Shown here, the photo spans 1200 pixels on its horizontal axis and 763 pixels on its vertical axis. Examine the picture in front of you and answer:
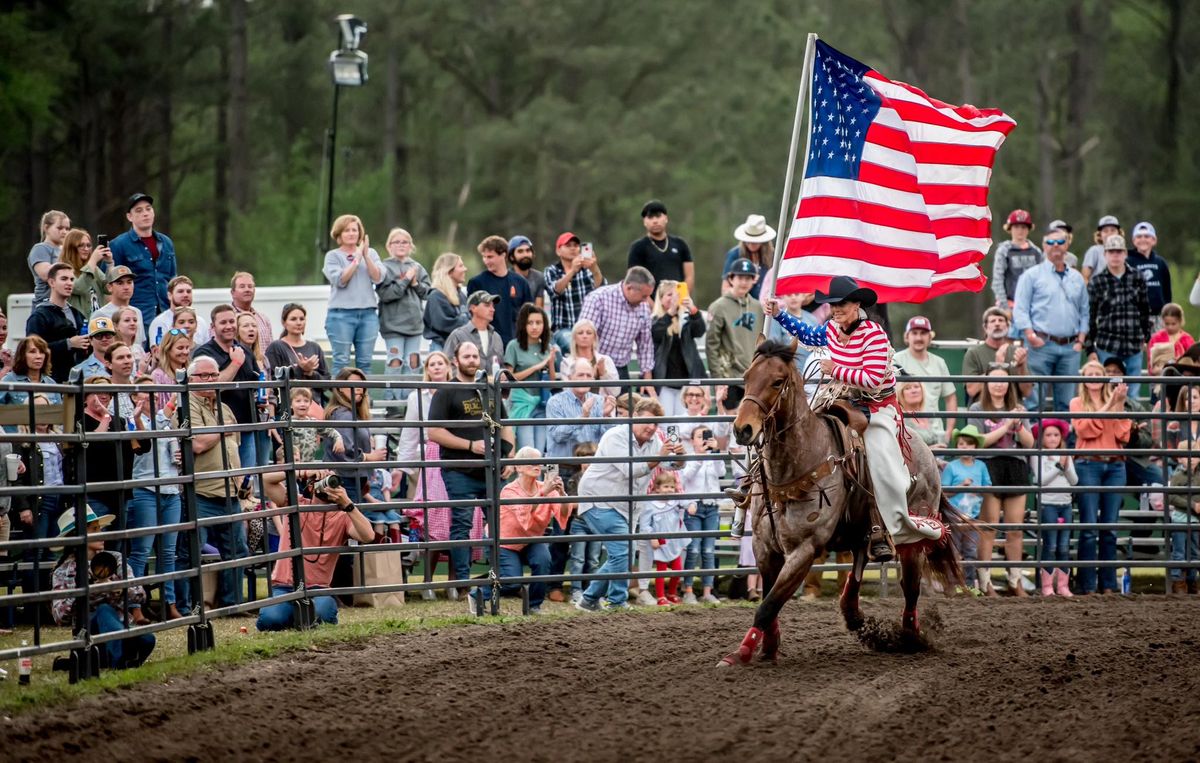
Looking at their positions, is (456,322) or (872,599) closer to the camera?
(872,599)

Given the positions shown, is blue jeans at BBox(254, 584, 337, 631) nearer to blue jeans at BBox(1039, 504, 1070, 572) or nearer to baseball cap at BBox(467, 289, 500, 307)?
baseball cap at BBox(467, 289, 500, 307)

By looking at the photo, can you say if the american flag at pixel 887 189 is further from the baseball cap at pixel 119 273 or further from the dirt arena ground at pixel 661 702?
the baseball cap at pixel 119 273

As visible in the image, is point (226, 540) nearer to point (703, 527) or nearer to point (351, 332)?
point (703, 527)

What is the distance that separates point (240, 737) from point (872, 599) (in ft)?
24.5

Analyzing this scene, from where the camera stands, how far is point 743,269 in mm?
15492

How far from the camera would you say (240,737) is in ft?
25.3

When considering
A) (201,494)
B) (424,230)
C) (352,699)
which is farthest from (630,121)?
(352,699)

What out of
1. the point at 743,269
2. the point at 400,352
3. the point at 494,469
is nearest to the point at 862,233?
the point at 494,469

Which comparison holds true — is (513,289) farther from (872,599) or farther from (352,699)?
(352,699)

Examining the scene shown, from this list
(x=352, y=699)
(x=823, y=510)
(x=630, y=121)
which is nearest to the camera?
(x=352, y=699)

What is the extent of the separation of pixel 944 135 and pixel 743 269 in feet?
12.0

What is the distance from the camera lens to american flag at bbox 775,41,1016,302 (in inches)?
454

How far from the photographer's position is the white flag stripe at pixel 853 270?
11461mm

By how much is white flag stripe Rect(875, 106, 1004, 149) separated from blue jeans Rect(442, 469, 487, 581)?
4494mm
